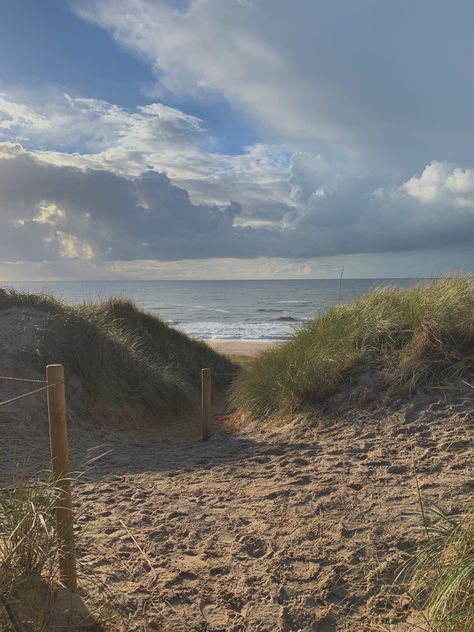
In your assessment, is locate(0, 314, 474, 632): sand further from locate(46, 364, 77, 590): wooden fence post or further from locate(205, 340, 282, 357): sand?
locate(205, 340, 282, 357): sand

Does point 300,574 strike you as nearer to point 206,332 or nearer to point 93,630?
point 93,630

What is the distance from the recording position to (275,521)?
400 cm

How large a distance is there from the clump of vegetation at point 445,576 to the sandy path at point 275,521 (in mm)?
177

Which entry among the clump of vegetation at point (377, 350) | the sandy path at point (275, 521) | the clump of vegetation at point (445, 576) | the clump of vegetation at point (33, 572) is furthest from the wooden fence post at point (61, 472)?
the clump of vegetation at point (377, 350)

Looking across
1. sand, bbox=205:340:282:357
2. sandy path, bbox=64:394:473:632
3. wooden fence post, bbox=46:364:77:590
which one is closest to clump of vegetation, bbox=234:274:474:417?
sandy path, bbox=64:394:473:632

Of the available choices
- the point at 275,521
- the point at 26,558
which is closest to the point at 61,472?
the point at 26,558

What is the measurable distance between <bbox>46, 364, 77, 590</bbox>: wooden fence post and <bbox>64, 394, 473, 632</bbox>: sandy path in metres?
0.41

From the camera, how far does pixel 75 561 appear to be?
9.69ft

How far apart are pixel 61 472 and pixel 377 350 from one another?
5.16m

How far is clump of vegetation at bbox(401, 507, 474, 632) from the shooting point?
8.18 ft

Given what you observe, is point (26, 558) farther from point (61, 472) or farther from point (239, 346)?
point (239, 346)

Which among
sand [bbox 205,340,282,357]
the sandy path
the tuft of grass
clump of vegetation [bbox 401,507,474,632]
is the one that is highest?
the tuft of grass

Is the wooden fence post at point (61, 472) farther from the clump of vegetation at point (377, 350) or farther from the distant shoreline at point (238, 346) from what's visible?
the distant shoreline at point (238, 346)

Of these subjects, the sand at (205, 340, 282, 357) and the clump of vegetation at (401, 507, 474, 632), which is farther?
the sand at (205, 340, 282, 357)
